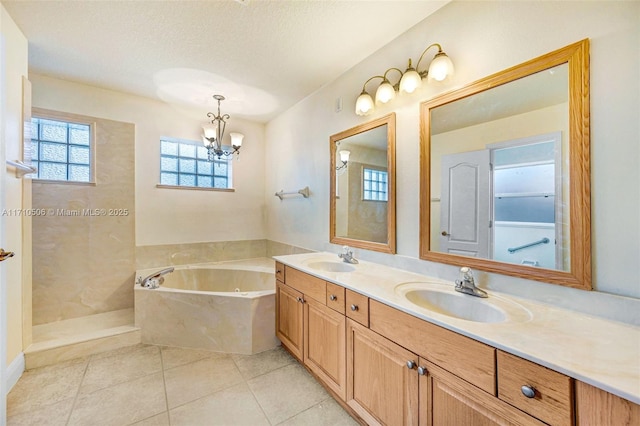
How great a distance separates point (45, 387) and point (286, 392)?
1681 millimetres

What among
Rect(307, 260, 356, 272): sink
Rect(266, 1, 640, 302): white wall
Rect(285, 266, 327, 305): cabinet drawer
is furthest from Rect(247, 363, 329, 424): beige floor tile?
Rect(266, 1, 640, 302): white wall

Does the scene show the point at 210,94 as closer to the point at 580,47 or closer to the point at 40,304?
the point at 40,304

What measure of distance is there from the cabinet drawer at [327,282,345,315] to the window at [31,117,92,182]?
2.86m

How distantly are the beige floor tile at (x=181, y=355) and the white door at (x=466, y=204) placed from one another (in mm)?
2062

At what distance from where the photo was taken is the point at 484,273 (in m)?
1.38

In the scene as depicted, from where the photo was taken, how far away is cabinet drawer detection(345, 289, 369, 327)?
139 centimetres

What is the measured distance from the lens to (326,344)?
66.2 inches

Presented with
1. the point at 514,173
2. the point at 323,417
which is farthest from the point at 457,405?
the point at 514,173

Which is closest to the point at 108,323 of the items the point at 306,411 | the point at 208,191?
the point at 208,191

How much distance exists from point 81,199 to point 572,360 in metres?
3.79

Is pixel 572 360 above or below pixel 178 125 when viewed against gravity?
below

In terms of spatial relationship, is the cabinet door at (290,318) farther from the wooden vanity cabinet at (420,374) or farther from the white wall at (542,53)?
the white wall at (542,53)

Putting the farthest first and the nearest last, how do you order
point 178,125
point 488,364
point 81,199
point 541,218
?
point 178,125 < point 81,199 < point 541,218 < point 488,364

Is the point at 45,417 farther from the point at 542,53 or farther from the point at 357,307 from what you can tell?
the point at 542,53
